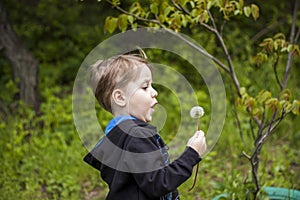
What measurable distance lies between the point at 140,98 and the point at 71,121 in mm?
2686

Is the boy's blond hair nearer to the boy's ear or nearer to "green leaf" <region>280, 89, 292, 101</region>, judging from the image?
the boy's ear

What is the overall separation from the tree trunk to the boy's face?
283cm

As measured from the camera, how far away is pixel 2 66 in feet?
18.0

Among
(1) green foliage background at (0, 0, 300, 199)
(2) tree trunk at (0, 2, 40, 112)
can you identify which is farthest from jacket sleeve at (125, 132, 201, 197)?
(2) tree trunk at (0, 2, 40, 112)

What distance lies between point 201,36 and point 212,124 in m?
2.21

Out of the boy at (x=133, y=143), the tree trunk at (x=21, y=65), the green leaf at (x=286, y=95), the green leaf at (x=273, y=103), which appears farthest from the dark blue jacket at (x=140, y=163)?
the tree trunk at (x=21, y=65)

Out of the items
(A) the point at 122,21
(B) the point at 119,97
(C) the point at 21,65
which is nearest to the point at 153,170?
(B) the point at 119,97

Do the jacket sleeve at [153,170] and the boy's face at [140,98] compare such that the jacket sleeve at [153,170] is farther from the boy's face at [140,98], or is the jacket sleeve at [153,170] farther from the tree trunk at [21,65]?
the tree trunk at [21,65]

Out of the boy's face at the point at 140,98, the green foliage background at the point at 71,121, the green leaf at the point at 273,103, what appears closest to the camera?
the boy's face at the point at 140,98

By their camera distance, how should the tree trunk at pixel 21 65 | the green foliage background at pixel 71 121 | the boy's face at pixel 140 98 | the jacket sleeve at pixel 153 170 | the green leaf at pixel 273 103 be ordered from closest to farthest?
1. the jacket sleeve at pixel 153 170
2. the boy's face at pixel 140 98
3. the green leaf at pixel 273 103
4. the green foliage background at pixel 71 121
5. the tree trunk at pixel 21 65

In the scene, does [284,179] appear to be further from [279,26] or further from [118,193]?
[279,26]

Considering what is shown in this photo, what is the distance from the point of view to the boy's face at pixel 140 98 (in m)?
2.00

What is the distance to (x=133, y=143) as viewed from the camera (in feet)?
6.28

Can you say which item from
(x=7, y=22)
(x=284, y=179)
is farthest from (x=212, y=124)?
(x=7, y=22)
